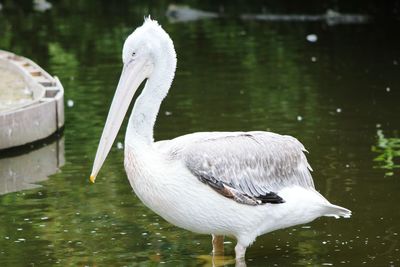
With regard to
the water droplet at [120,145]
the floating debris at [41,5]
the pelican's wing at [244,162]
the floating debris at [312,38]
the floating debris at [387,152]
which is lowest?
the floating debris at [41,5]

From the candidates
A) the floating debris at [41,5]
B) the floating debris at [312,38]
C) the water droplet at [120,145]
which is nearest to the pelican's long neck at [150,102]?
the water droplet at [120,145]

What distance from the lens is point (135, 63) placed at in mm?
6273

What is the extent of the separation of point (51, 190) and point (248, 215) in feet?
8.19

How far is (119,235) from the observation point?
7219 mm

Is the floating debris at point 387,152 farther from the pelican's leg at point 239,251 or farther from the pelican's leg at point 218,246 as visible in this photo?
the pelican's leg at point 239,251

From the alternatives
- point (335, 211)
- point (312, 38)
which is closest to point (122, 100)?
point (335, 211)

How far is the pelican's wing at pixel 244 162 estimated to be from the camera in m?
6.23

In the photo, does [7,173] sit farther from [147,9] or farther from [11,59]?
[147,9]

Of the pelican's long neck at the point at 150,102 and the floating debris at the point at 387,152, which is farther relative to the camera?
the floating debris at the point at 387,152

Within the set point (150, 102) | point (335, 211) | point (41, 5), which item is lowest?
point (41, 5)

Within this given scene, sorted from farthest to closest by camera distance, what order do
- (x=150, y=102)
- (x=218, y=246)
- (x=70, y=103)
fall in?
1. (x=70, y=103)
2. (x=218, y=246)
3. (x=150, y=102)

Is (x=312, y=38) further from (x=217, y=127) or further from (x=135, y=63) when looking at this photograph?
(x=135, y=63)

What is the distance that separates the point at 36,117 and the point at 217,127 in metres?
1.74

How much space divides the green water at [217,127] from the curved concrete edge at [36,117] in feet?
0.39
